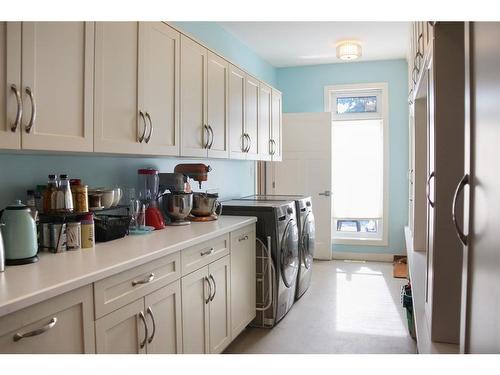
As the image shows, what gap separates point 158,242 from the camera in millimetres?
2131

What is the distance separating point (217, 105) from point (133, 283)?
5.72 ft

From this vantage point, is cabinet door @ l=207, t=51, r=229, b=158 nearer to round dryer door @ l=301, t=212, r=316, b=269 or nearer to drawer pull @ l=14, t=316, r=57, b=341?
round dryer door @ l=301, t=212, r=316, b=269

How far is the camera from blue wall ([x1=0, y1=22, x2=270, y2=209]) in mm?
1883

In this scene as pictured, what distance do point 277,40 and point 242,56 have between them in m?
0.42

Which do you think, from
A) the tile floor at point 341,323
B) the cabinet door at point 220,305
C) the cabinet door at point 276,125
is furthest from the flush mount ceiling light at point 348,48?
the cabinet door at point 220,305

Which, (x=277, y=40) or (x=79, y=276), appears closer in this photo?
(x=79, y=276)

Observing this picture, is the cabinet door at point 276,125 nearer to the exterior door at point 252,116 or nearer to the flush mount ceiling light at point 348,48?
the exterior door at point 252,116

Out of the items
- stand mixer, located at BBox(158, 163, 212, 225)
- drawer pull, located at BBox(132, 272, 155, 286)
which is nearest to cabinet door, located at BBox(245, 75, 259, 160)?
stand mixer, located at BBox(158, 163, 212, 225)

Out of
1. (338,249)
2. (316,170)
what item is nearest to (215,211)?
(316,170)

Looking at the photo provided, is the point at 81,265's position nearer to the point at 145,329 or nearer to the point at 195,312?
the point at 145,329

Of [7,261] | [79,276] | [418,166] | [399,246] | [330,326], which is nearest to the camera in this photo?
[79,276]

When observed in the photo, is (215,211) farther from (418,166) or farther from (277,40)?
(277,40)

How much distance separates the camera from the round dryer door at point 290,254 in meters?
3.40
